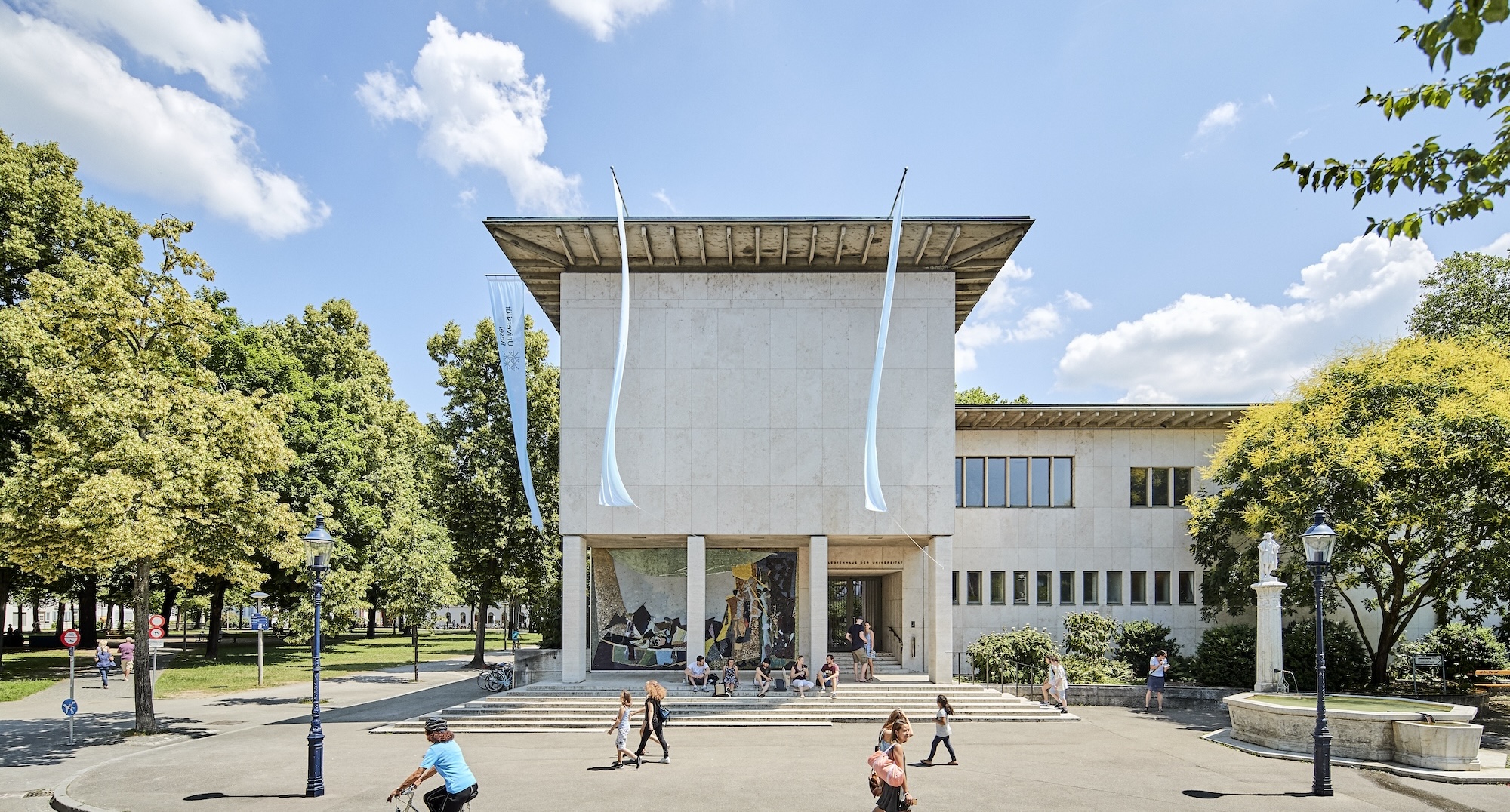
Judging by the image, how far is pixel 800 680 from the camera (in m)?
25.5

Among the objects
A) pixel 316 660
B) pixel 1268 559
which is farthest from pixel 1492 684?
pixel 316 660

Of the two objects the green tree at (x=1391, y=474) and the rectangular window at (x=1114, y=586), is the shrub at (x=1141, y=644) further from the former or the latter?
the green tree at (x=1391, y=474)

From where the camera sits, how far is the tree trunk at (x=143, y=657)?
21094mm

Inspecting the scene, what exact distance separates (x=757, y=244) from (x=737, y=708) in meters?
13.1

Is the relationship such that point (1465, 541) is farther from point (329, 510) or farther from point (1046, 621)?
point (329, 510)

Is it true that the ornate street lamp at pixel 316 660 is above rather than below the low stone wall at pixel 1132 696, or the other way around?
above

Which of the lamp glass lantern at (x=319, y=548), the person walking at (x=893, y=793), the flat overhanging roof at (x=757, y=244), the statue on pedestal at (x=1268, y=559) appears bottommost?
the person walking at (x=893, y=793)

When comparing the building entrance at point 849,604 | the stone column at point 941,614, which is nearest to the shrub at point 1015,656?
the stone column at point 941,614

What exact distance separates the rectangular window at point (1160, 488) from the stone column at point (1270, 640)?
12048 millimetres

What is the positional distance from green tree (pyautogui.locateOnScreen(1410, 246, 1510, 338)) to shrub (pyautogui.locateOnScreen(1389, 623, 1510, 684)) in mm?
10919

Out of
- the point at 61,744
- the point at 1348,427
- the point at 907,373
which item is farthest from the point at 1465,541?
the point at 61,744

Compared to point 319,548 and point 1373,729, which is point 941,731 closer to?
point 1373,729

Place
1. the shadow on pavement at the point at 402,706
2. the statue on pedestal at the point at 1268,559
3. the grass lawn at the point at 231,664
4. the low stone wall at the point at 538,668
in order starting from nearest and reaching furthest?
1. the statue on pedestal at the point at 1268,559
2. the shadow on pavement at the point at 402,706
3. the low stone wall at the point at 538,668
4. the grass lawn at the point at 231,664

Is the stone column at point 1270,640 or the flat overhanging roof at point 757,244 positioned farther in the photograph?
the flat overhanging roof at point 757,244
